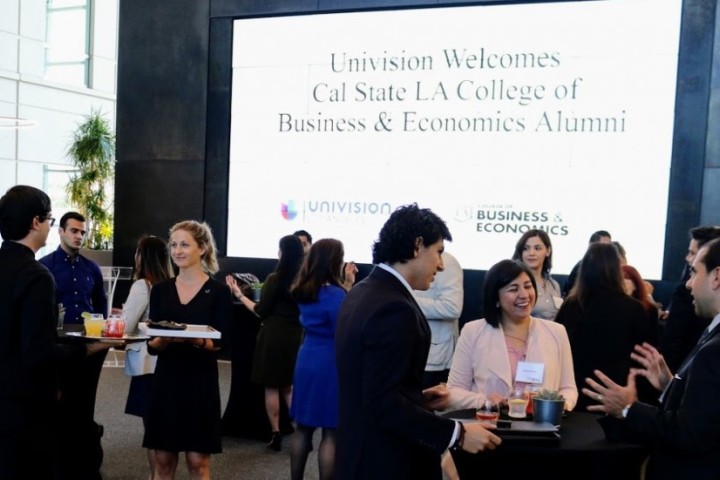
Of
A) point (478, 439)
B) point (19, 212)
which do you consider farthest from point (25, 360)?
point (478, 439)

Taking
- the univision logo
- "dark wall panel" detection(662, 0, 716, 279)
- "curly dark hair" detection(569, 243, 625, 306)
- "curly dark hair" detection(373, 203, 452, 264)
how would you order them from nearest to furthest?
"curly dark hair" detection(373, 203, 452, 264)
"curly dark hair" detection(569, 243, 625, 306)
"dark wall panel" detection(662, 0, 716, 279)
the univision logo

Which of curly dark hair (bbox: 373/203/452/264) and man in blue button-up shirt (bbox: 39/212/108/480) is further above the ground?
curly dark hair (bbox: 373/203/452/264)

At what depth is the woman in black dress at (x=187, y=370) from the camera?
3242 millimetres

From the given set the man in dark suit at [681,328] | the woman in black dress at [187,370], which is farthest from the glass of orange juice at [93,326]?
the man in dark suit at [681,328]

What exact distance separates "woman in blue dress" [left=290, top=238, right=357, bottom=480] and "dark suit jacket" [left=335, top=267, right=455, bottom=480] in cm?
158

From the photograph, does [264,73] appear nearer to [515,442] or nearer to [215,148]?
[215,148]

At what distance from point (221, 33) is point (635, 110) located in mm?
3814

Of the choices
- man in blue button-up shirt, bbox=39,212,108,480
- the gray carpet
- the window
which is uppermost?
the window

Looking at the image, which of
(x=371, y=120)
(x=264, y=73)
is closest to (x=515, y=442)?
(x=371, y=120)

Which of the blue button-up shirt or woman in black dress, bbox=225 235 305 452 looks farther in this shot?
the blue button-up shirt

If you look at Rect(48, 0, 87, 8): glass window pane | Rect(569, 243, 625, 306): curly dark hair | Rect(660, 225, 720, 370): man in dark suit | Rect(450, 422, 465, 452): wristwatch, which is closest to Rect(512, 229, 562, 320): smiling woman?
Rect(660, 225, 720, 370): man in dark suit

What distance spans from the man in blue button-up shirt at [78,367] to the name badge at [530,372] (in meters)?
1.86

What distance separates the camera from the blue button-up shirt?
4863 millimetres

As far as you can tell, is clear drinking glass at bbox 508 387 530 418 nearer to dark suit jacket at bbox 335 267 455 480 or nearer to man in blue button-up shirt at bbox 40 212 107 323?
A: dark suit jacket at bbox 335 267 455 480
